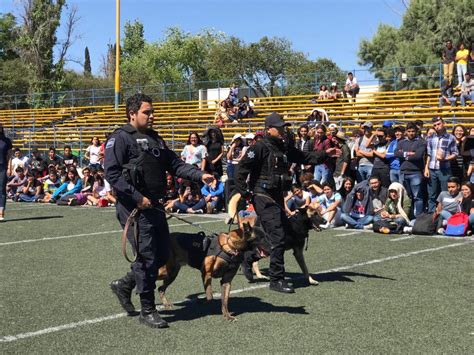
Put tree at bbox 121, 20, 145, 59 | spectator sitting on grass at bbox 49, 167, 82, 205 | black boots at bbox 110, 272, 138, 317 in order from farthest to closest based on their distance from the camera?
tree at bbox 121, 20, 145, 59, spectator sitting on grass at bbox 49, 167, 82, 205, black boots at bbox 110, 272, 138, 317

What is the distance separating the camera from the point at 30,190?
20.4m

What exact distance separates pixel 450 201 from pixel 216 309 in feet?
21.8

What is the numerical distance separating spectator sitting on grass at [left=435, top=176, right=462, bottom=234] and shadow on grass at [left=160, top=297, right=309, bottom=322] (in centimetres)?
605

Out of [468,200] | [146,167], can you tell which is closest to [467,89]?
[468,200]

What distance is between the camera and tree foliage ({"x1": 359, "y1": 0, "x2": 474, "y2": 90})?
A: 34.2 metres

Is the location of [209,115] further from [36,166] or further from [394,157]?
[394,157]

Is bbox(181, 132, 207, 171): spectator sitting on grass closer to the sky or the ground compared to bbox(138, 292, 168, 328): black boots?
closer to the sky

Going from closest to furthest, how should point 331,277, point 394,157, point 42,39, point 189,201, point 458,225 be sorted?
point 331,277
point 458,225
point 394,157
point 189,201
point 42,39

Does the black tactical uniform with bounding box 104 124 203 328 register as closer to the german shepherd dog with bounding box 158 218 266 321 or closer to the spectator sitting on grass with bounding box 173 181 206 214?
the german shepherd dog with bounding box 158 218 266 321

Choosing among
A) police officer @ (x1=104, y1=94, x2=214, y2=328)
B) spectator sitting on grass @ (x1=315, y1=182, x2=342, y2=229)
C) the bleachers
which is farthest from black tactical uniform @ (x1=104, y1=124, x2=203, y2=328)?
the bleachers

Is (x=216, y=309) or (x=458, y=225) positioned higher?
(x=216, y=309)

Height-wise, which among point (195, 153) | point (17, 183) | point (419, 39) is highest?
point (419, 39)

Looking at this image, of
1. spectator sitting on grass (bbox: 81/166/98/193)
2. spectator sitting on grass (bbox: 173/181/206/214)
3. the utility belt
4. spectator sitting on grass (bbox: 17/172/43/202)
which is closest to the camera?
the utility belt

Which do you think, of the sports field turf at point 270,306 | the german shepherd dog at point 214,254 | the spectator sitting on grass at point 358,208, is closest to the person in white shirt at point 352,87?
the spectator sitting on grass at point 358,208
